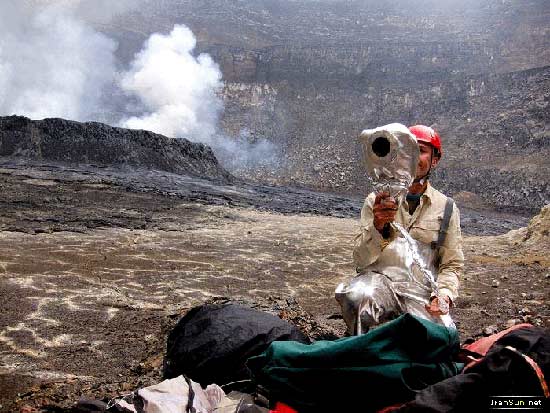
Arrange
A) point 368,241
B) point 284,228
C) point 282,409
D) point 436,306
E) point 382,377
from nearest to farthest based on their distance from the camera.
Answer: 1. point 382,377
2. point 282,409
3. point 436,306
4. point 368,241
5. point 284,228

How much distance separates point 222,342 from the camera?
2.91 meters

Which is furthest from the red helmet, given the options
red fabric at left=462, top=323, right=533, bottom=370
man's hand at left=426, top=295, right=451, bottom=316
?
red fabric at left=462, top=323, right=533, bottom=370

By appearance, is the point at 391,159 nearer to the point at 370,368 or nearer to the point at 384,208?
the point at 384,208

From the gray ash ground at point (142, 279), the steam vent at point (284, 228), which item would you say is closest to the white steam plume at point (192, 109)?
the steam vent at point (284, 228)

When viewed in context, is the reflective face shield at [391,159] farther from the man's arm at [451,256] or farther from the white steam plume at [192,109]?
the white steam plume at [192,109]

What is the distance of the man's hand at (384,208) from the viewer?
2.38m

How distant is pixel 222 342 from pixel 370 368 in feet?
3.68

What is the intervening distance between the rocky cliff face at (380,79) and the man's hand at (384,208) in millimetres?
28583

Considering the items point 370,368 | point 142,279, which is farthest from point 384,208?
point 142,279

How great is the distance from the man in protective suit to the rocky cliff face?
2808cm

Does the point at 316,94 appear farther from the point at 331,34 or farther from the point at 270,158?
the point at 331,34

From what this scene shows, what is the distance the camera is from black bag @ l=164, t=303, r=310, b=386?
112 inches

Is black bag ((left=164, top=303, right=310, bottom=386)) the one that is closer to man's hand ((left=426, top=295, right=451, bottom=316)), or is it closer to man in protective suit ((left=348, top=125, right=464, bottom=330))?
man in protective suit ((left=348, top=125, right=464, bottom=330))

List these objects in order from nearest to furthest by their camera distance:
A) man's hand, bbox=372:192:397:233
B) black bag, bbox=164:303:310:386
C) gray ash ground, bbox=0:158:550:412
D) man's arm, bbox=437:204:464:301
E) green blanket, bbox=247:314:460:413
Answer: green blanket, bbox=247:314:460:413 → man's hand, bbox=372:192:397:233 → man's arm, bbox=437:204:464:301 → black bag, bbox=164:303:310:386 → gray ash ground, bbox=0:158:550:412
